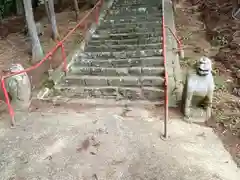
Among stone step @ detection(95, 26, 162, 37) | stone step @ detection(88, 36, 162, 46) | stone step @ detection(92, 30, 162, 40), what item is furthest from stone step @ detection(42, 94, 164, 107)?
stone step @ detection(95, 26, 162, 37)

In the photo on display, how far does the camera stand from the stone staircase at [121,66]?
5647 millimetres

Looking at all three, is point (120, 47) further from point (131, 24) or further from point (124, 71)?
point (131, 24)

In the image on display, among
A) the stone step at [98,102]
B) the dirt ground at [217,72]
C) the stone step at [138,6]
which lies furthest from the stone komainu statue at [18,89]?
the stone step at [138,6]

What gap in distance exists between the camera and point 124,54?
6742 mm

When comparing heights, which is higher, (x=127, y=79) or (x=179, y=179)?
(x=127, y=79)

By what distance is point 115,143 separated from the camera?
13.4ft

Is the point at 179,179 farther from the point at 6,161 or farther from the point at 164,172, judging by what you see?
the point at 6,161

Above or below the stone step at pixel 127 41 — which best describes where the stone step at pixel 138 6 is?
above

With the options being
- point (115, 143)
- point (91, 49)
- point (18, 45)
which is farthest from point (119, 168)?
point (18, 45)

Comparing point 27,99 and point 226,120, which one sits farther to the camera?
point 27,99

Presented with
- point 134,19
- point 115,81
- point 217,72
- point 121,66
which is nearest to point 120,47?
point 121,66

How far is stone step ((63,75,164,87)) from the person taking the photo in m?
5.77

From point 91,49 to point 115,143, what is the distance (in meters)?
3.71

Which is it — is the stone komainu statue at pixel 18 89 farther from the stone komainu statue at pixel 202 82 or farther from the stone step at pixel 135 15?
the stone step at pixel 135 15
